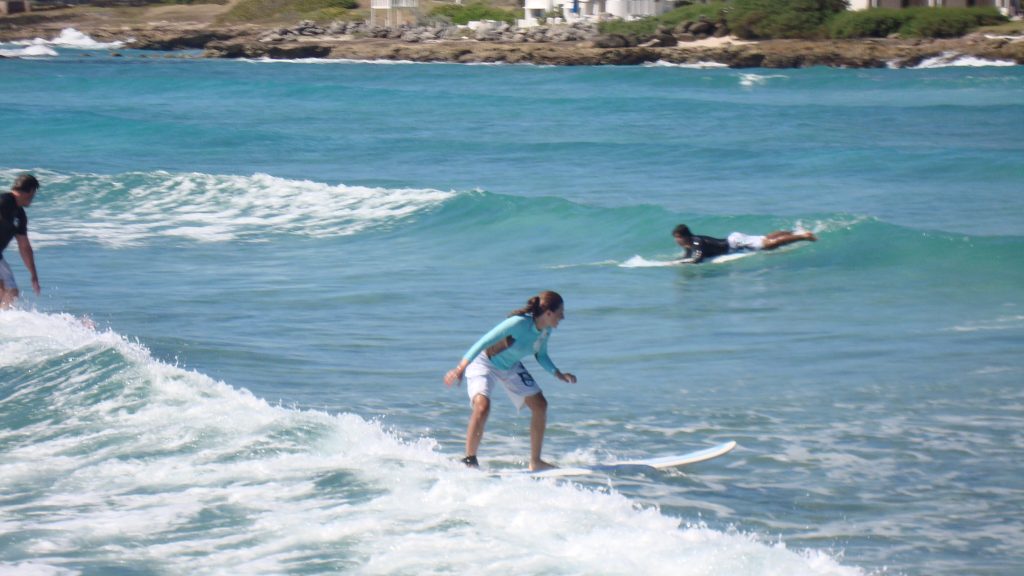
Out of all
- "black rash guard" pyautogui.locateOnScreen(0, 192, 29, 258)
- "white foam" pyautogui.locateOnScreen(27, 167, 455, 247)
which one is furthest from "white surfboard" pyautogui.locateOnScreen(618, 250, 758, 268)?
"black rash guard" pyautogui.locateOnScreen(0, 192, 29, 258)

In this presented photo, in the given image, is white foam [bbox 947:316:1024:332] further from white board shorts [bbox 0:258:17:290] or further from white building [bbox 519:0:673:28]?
white building [bbox 519:0:673:28]

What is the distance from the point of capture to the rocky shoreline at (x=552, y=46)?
6488cm

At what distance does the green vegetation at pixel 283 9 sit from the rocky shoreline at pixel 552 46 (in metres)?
5.33

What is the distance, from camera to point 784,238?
746 inches

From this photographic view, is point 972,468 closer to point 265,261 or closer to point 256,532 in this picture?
point 256,532

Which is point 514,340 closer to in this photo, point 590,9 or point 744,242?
point 744,242

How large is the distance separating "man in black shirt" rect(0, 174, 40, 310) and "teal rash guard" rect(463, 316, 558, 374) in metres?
5.46

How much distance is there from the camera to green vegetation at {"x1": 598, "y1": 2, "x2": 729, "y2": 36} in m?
→ 76.4

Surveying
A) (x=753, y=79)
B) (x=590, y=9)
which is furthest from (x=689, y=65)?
(x=590, y=9)

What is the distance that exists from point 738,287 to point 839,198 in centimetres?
908

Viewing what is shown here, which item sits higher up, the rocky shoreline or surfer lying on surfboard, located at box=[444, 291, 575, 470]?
Result: the rocky shoreline

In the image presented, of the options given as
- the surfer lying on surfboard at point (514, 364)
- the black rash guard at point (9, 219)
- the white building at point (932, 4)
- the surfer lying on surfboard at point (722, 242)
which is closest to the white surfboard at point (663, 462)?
the surfer lying on surfboard at point (514, 364)

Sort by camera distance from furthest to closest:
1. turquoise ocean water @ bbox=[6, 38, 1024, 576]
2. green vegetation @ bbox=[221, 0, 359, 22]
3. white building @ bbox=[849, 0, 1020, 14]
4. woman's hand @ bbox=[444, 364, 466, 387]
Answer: green vegetation @ bbox=[221, 0, 359, 22] → white building @ bbox=[849, 0, 1020, 14] → woman's hand @ bbox=[444, 364, 466, 387] → turquoise ocean water @ bbox=[6, 38, 1024, 576]

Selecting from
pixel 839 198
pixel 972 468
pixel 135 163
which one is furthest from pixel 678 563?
pixel 135 163
